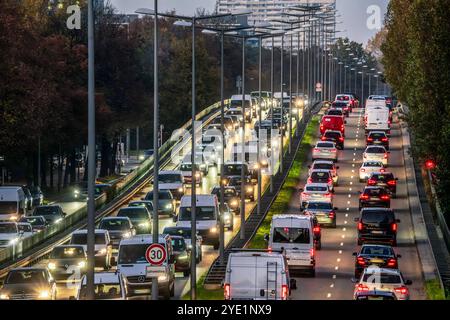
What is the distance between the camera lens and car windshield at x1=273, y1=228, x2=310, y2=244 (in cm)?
5257

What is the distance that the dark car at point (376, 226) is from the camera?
61.8 m

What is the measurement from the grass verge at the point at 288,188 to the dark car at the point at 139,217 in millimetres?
4948

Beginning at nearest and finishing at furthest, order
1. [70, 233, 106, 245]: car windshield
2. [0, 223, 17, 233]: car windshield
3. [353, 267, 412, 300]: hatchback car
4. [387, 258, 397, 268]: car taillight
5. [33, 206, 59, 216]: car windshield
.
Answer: [353, 267, 412, 300]: hatchback car
[387, 258, 397, 268]: car taillight
[70, 233, 106, 245]: car windshield
[0, 223, 17, 233]: car windshield
[33, 206, 59, 216]: car windshield

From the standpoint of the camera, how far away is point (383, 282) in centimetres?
4181

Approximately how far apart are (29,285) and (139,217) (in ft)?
88.4

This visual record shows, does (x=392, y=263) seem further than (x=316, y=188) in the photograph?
No

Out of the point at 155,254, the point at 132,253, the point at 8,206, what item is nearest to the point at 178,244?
the point at 132,253

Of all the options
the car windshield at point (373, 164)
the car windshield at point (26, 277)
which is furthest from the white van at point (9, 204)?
the car windshield at point (26, 277)

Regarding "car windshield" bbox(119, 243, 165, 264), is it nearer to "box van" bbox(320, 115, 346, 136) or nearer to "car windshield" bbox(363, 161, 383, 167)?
"car windshield" bbox(363, 161, 383, 167)

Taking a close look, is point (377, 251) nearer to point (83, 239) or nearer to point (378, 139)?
point (83, 239)

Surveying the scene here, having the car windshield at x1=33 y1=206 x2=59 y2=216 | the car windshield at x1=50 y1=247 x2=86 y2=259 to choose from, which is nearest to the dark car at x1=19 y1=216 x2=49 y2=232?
the car windshield at x1=33 y1=206 x2=59 y2=216

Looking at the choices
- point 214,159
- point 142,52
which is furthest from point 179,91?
point 214,159

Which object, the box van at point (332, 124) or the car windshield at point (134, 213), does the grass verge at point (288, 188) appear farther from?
the car windshield at point (134, 213)

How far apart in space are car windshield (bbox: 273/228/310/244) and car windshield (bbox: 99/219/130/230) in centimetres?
1103
